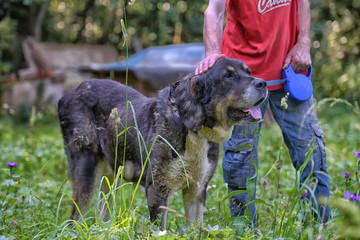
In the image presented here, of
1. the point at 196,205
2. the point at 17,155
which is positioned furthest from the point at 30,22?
the point at 196,205

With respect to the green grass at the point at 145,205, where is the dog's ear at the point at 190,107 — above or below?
above

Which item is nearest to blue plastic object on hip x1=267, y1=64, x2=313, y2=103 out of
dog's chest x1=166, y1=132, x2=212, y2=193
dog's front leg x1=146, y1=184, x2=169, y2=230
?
dog's chest x1=166, y1=132, x2=212, y2=193

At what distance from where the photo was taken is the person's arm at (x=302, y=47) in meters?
3.15

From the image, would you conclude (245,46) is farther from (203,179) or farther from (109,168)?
(109,168)

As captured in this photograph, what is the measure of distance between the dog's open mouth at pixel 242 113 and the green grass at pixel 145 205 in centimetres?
26

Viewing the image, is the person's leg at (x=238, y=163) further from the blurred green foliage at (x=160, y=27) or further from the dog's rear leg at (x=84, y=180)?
the blurred green foliage at (x=160, y=27)

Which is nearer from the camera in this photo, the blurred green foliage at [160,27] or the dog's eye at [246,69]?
the dog's eye at [246,69]

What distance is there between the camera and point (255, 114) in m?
2.92

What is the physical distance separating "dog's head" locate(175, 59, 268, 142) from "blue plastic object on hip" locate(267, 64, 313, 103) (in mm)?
269

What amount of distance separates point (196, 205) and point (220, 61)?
3.40 ft

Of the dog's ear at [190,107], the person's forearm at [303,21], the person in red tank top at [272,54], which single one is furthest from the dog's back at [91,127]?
the person's forearm at [303,21]

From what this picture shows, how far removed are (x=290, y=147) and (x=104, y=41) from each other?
14.8 metres

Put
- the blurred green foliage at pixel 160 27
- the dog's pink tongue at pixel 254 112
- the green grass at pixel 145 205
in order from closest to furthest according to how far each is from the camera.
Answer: the green grass at pixel 145 205 → the dog's pink tongue at pixel 254 112 → the blurred green foliage at pixel 160 27

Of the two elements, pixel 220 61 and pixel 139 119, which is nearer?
pixel 220 61
